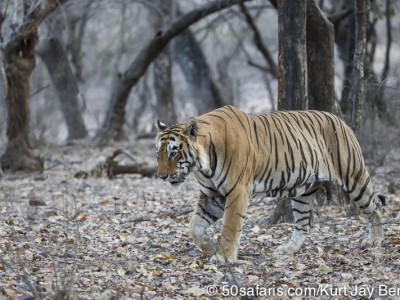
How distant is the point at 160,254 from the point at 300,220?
1408mm

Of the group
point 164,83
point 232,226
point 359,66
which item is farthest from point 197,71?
point 232,226

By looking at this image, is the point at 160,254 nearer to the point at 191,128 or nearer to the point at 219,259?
the point at 219,259

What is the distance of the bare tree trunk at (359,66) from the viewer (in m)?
8.79

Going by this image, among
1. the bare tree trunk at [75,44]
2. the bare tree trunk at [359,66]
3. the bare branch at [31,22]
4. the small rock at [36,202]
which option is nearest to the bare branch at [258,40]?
the bare tree trunk at [75,44]

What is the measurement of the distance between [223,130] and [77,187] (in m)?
5.09

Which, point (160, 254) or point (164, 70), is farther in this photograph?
point (164, 70)

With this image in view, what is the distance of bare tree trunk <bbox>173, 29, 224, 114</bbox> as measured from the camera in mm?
21031

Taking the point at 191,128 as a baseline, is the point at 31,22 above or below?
above

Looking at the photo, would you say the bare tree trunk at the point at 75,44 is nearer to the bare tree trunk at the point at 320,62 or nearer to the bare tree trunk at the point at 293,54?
the bare tree trunk at the point at 320,62

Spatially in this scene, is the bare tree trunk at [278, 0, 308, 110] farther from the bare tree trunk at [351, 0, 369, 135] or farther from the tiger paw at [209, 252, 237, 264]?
the tiger paw at [209, 252, 237, 264]

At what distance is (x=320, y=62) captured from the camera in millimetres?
9250

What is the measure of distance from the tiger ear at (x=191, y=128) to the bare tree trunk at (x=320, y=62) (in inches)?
114

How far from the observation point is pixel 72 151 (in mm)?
16516

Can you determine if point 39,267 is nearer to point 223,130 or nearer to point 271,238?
point 223,130
